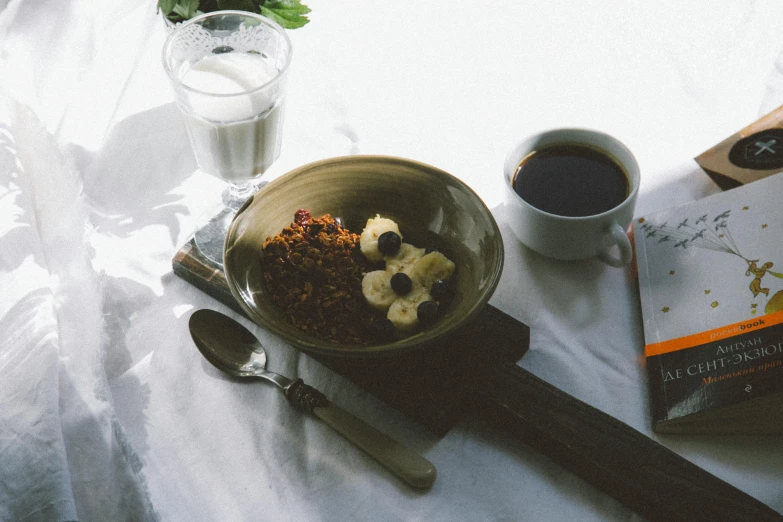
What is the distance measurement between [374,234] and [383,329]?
0.13 meters

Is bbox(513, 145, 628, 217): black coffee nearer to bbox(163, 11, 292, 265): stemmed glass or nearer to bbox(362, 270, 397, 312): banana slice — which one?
bbox(362, 270, 397, 312): banana slice

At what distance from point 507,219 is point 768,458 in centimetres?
37

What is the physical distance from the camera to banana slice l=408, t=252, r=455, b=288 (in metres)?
0.79

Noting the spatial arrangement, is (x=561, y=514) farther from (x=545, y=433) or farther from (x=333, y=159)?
(x=333, y=159)

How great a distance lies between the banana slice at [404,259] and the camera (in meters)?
0.80

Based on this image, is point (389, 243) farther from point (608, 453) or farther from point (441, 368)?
point (608, 453)

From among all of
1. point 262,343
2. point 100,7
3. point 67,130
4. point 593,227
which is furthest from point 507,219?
point 100,7

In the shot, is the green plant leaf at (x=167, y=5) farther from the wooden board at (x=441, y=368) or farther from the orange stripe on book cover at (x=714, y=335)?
the orange stripe on book cover at (x=714, y=335)

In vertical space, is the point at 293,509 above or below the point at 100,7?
below

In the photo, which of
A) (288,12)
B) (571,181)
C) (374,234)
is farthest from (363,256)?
(288,12)

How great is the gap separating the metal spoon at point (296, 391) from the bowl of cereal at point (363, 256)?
0.19ft

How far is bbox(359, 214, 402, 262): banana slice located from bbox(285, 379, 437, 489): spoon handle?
158 millimetres

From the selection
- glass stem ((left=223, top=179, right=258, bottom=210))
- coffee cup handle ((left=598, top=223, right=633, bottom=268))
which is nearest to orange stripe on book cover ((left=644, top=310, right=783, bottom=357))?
coffee cup handle ((left=598, top=223, right=633, bottom=268))

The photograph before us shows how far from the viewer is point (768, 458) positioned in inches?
28.1
